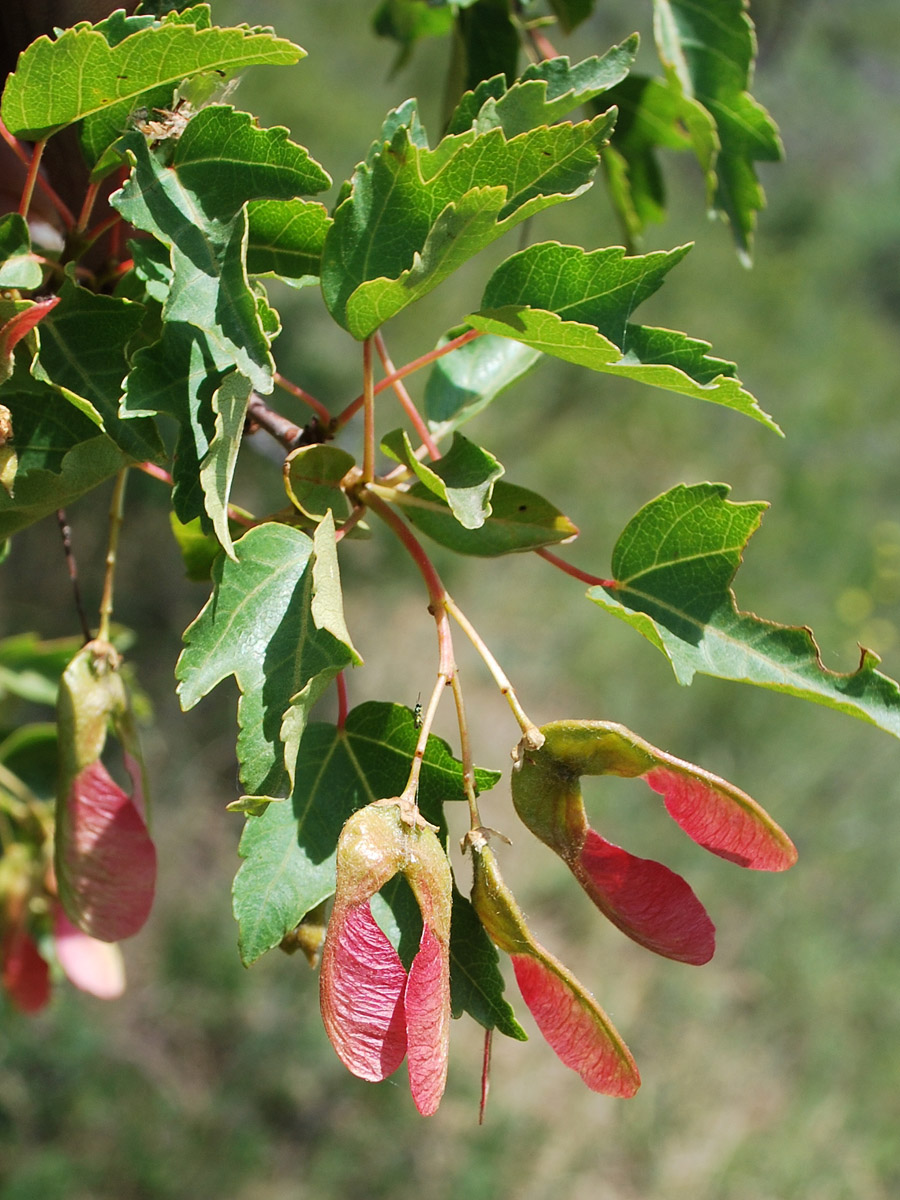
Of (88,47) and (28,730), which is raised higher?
(88,47)

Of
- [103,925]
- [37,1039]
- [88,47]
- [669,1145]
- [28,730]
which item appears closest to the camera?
[88,47]

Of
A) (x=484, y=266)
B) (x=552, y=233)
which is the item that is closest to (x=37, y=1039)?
(x=484, y=266)

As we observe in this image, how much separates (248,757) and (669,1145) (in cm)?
295

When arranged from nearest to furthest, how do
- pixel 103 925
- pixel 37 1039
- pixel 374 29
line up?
1. pixel 103 925
2. pixel 374 29
3. pixel 37 1039

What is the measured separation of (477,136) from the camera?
539mm

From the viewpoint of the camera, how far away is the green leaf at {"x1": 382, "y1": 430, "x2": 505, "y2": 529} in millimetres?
569

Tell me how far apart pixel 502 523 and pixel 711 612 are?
15 cm

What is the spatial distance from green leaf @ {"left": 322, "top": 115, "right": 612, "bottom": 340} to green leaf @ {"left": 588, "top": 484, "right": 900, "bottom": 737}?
8.0 inches

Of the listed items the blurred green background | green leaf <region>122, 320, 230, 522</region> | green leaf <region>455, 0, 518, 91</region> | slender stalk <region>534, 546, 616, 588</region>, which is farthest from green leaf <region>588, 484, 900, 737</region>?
the blurred green background

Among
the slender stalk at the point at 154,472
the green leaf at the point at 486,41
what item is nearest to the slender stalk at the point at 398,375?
the slender stalk at the point at 154,472

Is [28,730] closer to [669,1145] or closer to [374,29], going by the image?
[374,29]

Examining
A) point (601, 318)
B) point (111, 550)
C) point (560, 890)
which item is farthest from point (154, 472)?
point (560, 890)

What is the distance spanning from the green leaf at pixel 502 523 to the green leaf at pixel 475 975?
220 mm

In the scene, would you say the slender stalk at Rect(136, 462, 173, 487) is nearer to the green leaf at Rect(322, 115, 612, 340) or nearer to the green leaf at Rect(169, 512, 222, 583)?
the green leaf at Rect(169, 512, 222, 583)
